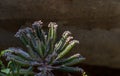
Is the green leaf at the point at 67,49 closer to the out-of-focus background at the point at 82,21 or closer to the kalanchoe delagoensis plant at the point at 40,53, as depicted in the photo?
the kalanchoe delagoensis plant at the point at 40,53

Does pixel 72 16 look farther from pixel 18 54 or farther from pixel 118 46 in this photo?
pixel 18 54

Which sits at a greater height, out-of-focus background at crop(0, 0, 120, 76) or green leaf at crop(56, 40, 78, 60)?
out-of-focus background at crop(0, 0, 120, 76)

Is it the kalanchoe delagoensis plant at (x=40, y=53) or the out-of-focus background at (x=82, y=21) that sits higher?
the out-of-focus background at (x=82, y=21)

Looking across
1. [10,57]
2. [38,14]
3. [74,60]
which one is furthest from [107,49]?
[10,57]

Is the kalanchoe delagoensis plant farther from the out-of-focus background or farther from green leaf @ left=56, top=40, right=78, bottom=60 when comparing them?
the out-of-focus background

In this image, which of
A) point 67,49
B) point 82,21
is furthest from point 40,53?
point 82,21

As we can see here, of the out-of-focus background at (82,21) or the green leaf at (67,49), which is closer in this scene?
the green leaf at (67,49)

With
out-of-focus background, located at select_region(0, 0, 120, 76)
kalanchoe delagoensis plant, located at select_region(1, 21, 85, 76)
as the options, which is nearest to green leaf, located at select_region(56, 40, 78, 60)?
kalanchoe delagoensis plant, located at select_region(1, 21, 85, 76)

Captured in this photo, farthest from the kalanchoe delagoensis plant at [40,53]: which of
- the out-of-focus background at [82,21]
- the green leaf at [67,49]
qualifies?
the out-of-focus background at [82,21]
